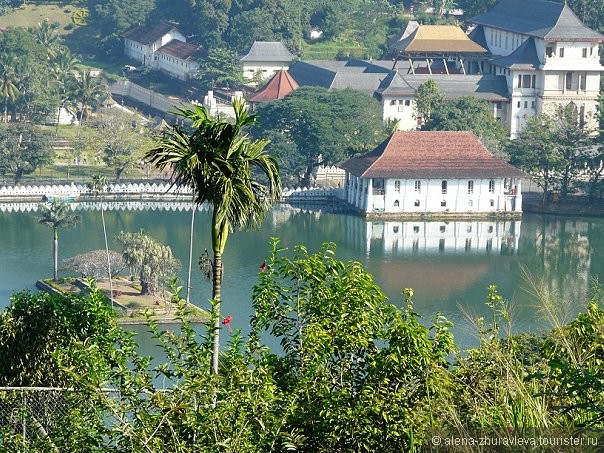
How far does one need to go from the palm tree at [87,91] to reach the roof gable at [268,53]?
9.20m

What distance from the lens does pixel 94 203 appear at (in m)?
54.1

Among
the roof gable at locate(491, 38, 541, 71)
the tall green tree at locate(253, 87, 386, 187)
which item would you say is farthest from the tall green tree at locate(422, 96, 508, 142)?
the roof gable at locate(491, 38, 541, 71)

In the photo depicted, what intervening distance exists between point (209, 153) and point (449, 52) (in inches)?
2128

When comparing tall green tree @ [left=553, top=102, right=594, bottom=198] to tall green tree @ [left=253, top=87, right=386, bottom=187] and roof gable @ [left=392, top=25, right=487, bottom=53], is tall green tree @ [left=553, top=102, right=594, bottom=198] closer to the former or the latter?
tall green tree @ [left=253, top=87, right=386, bottom=187]

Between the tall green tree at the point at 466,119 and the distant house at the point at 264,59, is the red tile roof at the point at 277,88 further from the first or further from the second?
the tall green tree at the point at 466,119

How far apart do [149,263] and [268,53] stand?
119 ft

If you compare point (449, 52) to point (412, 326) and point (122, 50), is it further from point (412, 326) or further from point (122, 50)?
point (412, 326)

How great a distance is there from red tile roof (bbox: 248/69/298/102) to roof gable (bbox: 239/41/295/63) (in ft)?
21.2

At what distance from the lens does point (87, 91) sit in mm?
64312

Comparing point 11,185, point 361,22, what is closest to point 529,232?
point 11,185

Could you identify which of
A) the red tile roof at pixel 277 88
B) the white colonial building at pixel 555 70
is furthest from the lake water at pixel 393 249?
the white colonial building at pixel 555 70

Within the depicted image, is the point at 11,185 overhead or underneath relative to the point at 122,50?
underneath

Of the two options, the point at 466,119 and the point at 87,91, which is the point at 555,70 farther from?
the point at 87,91

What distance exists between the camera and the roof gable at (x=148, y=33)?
7994 cm
